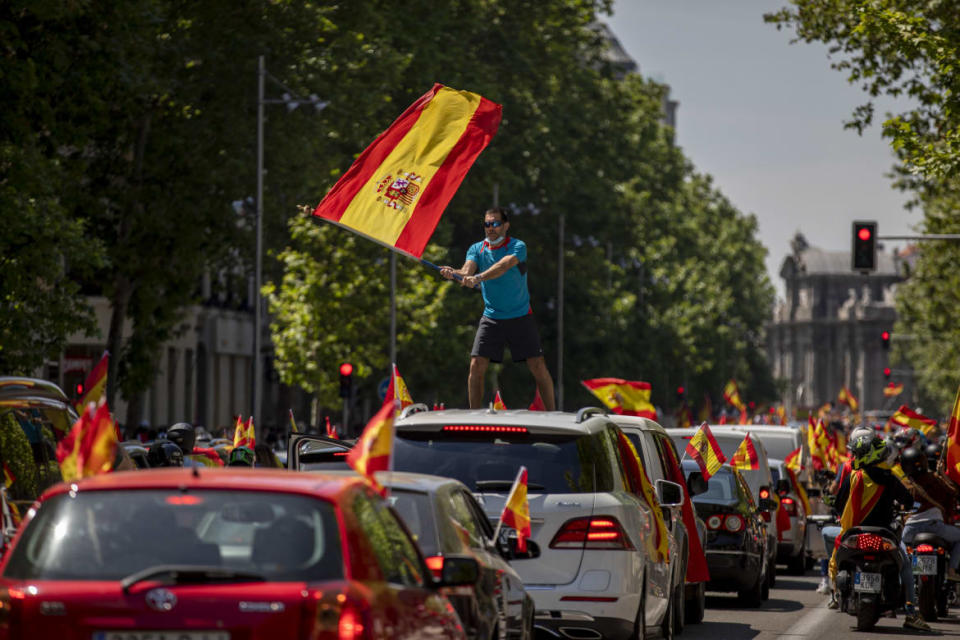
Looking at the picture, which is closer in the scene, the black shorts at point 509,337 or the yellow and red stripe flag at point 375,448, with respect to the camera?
the yellow and red stripe flag at point 375,448

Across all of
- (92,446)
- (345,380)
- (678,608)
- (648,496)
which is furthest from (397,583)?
(345,380)

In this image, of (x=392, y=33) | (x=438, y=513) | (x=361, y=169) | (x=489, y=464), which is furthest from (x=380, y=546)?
(x=392, y=33)

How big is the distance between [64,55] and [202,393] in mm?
37544

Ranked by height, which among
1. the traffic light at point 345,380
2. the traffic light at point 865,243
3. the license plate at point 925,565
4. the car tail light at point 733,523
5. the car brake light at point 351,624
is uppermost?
the traffic light at point 865,243

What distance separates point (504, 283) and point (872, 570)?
3.72 metres

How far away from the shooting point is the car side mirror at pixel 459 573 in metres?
8.43

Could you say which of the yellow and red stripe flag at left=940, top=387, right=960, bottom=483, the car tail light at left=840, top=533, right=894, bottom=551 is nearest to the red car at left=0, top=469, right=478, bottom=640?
the car tail light at left=840, top=533, right=894, bottom=551

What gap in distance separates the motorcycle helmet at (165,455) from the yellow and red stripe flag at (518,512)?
6.86m

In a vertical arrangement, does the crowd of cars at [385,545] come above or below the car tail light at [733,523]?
above

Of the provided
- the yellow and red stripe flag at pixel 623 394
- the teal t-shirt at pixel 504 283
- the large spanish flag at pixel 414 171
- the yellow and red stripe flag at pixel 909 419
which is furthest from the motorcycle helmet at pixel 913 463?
the yellow and red stripe flag at pixel 909 419

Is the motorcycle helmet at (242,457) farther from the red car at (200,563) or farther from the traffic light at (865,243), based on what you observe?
the traffic light at (865,243)

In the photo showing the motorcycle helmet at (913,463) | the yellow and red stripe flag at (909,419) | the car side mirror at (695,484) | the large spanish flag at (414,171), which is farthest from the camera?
the yellow and red stripe flag at (909,419)

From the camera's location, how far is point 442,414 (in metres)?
12.2

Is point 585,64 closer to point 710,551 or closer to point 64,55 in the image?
point 64,55
